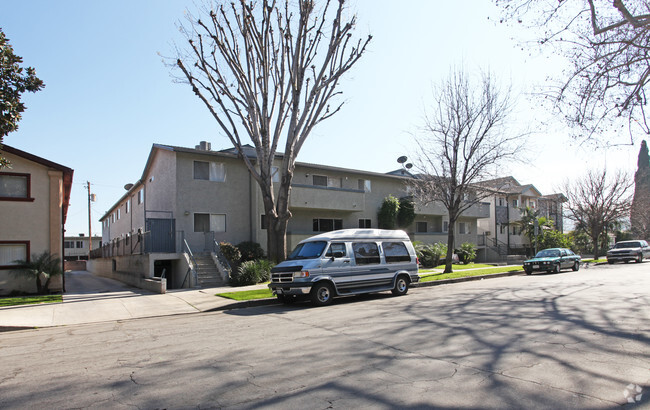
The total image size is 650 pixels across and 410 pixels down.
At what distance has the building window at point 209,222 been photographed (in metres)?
23.7

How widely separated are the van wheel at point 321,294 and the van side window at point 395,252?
259cm

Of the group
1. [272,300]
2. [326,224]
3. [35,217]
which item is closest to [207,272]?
[35,217]

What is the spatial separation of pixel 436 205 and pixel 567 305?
2437cm

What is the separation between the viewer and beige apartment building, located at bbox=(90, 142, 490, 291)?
864 inches

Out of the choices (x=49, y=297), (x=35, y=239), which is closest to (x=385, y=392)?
(x=49, y=297)

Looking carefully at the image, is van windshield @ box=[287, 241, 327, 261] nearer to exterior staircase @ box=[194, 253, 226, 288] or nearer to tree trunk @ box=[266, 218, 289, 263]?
tree trunk @ box=[266, 218, 289, 263]

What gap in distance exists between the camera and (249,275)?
63.0ft

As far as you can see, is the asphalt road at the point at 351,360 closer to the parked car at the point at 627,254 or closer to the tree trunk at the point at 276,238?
the tree trunk at the point at 276,238

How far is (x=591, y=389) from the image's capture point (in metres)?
4.82

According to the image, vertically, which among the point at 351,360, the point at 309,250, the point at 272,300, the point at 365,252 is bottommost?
the point at 272,300

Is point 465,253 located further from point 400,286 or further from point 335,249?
point 335,249

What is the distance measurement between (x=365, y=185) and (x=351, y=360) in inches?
1016

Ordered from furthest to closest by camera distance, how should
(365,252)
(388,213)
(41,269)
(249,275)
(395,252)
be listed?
(388,213), (249,275), (41,269), (395,252), (365,252)

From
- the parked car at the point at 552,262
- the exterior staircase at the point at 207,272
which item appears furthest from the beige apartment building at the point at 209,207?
the parked car at the point at 552,262
